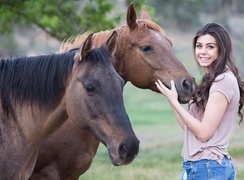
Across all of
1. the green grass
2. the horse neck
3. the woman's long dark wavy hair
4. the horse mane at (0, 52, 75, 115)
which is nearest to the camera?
the woman's long dark wavy hair

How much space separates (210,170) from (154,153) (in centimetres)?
932

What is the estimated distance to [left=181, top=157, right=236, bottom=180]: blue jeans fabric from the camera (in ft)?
14.8

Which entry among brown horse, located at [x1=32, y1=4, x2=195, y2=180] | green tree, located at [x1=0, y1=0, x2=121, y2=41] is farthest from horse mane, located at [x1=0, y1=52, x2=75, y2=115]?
green tree, located at [x1=0, y1=0, x2=121, y2=41]

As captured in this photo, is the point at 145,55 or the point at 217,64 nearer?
the point at 217,64

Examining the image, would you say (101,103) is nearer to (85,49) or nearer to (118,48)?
(85,49)

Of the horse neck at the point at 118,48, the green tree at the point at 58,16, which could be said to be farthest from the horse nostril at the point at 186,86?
the green tree at the point at 58,16

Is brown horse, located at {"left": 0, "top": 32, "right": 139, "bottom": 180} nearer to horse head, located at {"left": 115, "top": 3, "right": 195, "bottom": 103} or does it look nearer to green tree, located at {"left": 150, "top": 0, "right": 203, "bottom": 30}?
horse head, located at {"left": 115, "top": 3, "right": 195, "bottom": 103}

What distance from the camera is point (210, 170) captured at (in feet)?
14.8

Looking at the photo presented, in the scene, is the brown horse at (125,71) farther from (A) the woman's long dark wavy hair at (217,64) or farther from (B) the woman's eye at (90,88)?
(B) the woman's eye at (90,88)

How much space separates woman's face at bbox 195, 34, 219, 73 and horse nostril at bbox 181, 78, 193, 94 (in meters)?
0.89

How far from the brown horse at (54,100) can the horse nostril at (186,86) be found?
3.10ft

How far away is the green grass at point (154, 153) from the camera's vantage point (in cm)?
1021

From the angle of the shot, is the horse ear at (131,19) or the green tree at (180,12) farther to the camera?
the green tree at (180,12)

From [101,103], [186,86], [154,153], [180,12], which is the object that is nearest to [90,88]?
[101,103]
